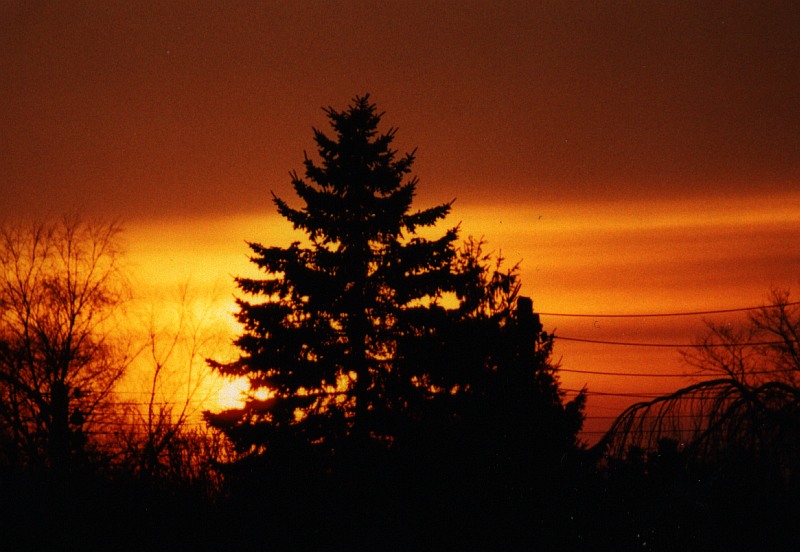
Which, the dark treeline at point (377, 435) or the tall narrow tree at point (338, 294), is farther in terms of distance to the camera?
the tall narrow tree at point (338, 294)

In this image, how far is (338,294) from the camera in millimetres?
31875

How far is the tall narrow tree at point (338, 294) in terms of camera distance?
3109 cm

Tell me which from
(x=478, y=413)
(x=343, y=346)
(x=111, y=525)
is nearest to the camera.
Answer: (x=111, y=525)

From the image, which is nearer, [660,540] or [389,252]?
[660,540]

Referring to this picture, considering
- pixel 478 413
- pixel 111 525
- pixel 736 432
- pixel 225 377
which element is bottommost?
pixel 111 525

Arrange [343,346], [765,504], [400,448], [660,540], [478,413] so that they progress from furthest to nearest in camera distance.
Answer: [343,346], [400,448], [478,413], [660,540], [765,504]

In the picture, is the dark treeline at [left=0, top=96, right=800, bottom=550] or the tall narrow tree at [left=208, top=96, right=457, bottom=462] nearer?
the dark treeline at [left=0, top=96, right=800, bottom=550]

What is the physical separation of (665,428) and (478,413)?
1195 centimetres

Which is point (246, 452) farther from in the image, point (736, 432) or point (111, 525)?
point (736, 432)

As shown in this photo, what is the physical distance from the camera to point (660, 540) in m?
8.80

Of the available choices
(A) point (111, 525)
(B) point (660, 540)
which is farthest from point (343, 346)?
(B) point (660, 540)

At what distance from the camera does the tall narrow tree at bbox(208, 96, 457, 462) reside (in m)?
31.1

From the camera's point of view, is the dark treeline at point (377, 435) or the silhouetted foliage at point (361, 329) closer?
the dark treeline at point (377, 435)

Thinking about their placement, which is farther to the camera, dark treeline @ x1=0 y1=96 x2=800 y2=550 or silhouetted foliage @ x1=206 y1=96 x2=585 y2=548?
silhouetted foliage @ x1=206 y1=96 x2=585 y2=548
